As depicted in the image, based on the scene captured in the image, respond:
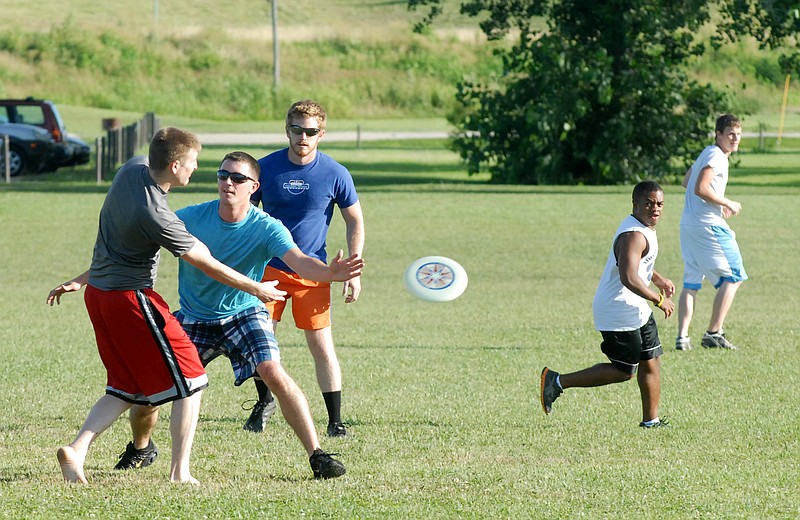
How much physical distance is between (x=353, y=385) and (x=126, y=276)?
11.9 feet

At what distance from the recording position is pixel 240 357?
21.1 feet

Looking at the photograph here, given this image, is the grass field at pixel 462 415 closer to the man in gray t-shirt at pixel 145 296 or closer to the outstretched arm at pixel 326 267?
the man in gray t-shirt at pixel 145 296

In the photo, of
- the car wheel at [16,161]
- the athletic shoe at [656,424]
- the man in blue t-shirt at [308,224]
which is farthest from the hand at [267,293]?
the car wheel at [16,161]

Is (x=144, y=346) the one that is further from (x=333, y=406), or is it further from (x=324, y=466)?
(x=333, y=406)

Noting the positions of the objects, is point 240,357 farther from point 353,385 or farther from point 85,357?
point 85,357

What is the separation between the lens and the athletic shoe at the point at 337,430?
7.50 metres

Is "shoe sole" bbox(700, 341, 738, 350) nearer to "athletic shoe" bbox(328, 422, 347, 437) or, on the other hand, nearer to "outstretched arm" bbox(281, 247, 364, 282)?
"athletic shoe" bbox(328, 422, 347, 437)

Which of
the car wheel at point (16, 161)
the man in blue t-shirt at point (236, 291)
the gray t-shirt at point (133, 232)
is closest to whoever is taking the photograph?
the gray t-shirt at point (133, 232)

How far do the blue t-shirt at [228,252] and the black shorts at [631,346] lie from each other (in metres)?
2.31

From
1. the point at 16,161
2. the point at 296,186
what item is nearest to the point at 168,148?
the point at 296,186

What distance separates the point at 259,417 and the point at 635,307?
7.52ft

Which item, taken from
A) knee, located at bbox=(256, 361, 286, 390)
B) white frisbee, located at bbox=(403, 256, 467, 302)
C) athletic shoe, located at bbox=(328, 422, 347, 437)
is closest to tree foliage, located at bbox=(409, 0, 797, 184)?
white frisbee, located at bbox=(403, 256, 467, 302)

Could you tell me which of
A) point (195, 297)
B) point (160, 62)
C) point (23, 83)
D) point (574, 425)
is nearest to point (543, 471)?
point (574, 425)

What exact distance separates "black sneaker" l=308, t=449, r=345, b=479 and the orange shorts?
61.6 inches
